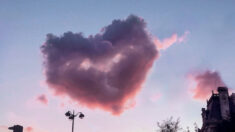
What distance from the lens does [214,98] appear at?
57312 millimetres

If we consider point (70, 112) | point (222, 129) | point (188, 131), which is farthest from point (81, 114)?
point (188, 131)

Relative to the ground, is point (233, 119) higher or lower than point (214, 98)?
lower

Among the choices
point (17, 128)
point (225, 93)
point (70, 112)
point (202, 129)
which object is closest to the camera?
point (17, 128)

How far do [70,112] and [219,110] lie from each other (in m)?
32.4

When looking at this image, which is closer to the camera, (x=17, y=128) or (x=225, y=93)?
(x=17, y=128)

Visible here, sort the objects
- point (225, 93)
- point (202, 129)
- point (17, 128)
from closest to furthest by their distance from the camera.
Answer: point (17, 128), point (225, 93), point (202, 129)

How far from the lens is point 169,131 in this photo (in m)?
58.2

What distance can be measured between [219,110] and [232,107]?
2350mm

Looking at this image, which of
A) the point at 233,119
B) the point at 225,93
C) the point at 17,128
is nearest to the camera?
the point at 17,128

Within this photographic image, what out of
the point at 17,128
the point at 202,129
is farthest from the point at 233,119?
the point at 17,128

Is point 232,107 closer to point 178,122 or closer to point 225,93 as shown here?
point 225,93

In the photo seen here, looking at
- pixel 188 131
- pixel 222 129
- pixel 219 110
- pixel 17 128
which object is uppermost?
pixel 219 110

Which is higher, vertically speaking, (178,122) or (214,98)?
(214,98)

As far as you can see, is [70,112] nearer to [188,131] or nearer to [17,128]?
[17,128]
